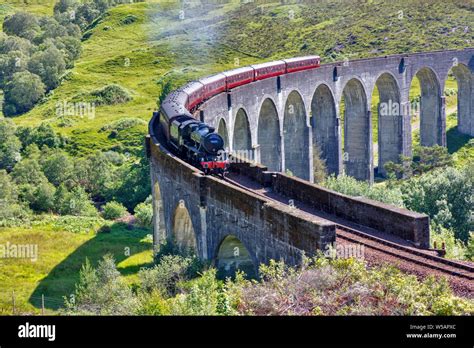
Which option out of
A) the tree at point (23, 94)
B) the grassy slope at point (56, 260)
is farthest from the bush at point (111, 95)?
the grassy slope at point (56, 260)

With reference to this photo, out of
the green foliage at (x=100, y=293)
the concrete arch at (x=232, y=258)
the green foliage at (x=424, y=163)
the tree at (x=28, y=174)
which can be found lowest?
A: the green foliage at (x=424, y=163)

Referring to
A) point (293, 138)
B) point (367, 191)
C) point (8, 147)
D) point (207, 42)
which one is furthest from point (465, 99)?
point (207, 42)

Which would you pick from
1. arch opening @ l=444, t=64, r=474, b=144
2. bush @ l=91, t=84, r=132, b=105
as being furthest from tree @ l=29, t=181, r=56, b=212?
bush @ l=91, t=84, r=132, b=105

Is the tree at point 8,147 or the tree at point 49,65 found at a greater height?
the tree at point 49,65

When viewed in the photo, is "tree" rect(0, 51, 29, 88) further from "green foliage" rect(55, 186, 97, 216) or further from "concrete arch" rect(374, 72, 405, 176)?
"concrete arch" rect(374, 72, 405, 176)

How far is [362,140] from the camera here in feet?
213

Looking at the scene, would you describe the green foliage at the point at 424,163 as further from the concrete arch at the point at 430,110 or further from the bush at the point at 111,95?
the bush at the point at 111,95

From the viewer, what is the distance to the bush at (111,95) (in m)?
91.4

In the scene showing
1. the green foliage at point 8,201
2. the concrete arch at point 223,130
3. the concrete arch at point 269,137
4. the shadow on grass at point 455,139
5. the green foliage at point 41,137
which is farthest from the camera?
the green foliage at point 41,137

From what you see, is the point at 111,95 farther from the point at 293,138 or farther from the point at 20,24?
the point at 293,138

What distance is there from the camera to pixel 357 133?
6556 centimetres

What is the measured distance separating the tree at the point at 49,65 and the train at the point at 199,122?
4677 cm

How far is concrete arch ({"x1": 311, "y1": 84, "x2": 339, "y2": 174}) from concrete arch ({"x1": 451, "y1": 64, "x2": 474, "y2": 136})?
18737mm
